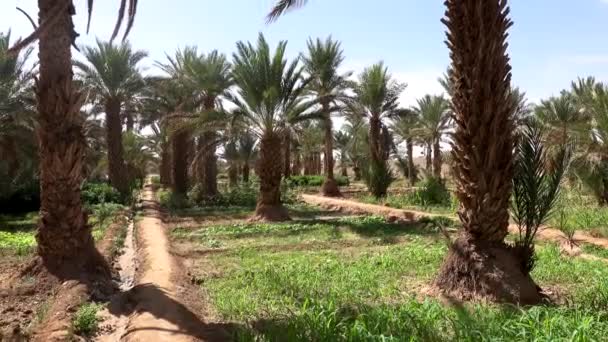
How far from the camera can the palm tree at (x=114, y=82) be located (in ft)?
85.3

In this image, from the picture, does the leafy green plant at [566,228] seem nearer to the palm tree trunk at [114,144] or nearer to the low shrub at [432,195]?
the low shrub at [432,195]

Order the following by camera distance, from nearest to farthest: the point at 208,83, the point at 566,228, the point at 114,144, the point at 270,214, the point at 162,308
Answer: the point at 162,308, the point at 566,228, the point at 270,214, the point at 208,83, the point at 114,144

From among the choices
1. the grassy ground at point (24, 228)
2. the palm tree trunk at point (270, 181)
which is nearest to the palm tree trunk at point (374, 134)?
the palm tree trunk at point (270, 181)

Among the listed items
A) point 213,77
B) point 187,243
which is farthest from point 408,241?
point 213,77

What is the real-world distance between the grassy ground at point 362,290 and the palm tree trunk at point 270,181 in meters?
3.34

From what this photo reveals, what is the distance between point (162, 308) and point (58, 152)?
10.8 feet

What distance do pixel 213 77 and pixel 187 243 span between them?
1360 cm

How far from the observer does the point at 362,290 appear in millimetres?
7641

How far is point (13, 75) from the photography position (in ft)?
84.4

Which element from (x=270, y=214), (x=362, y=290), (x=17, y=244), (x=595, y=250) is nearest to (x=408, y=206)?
(x=270, y=214)

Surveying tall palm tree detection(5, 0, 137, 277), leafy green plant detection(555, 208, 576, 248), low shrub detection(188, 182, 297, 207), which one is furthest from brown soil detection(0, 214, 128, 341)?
low shrub detection(188, 182, 297, 207)

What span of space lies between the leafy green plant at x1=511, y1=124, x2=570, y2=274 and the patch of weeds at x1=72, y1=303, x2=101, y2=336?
17.2ft

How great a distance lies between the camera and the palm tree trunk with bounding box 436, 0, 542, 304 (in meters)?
7.25

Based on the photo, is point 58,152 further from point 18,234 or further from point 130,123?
point 130,123
